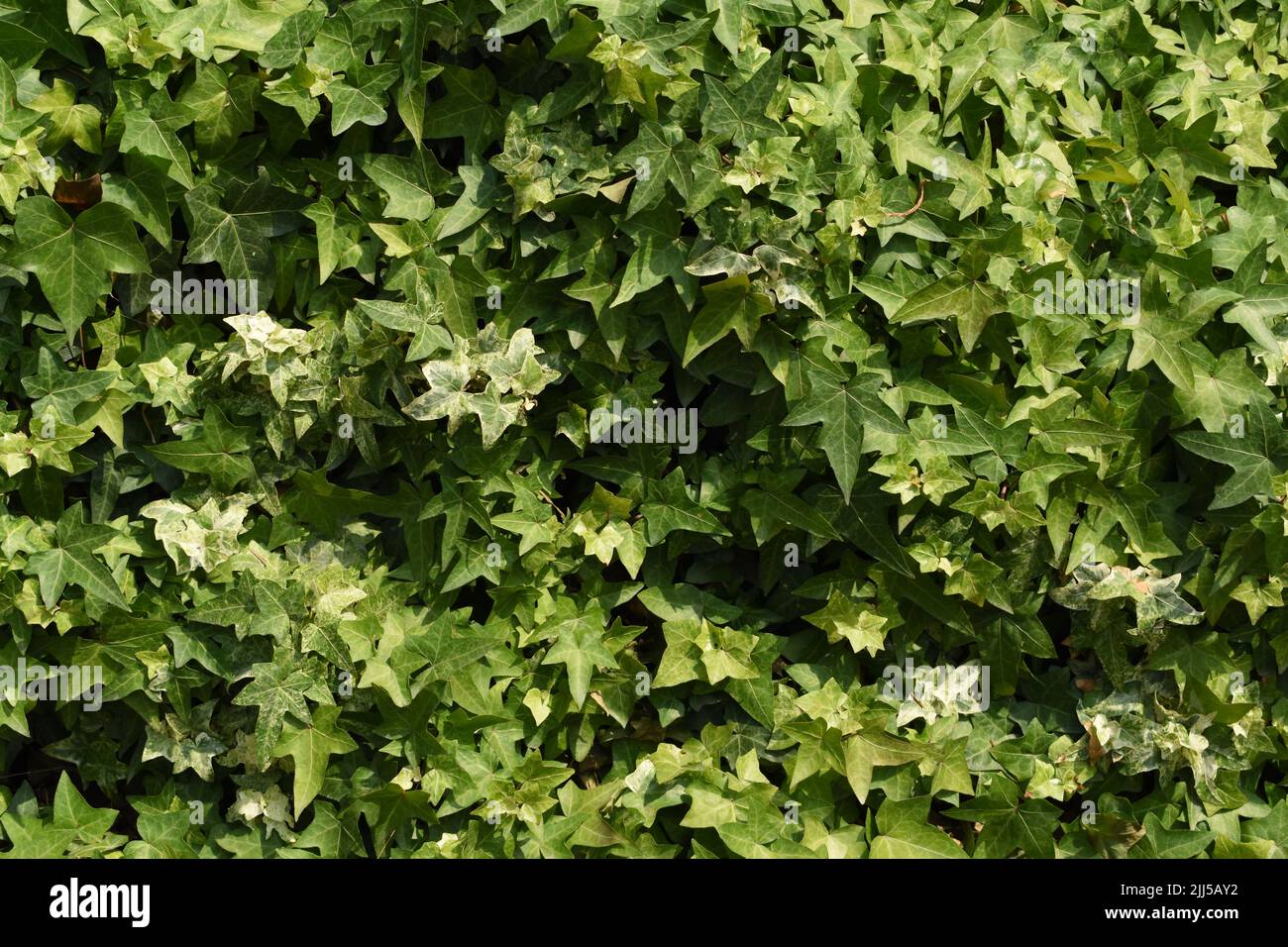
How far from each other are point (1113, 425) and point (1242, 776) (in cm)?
126

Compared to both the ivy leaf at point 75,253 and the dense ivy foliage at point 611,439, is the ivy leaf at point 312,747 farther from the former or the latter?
the ivy leaf at point 75,253

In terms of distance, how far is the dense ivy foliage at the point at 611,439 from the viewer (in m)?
3.34

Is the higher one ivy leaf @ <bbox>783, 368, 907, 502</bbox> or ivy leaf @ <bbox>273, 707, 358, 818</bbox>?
ivy leaf @ <bbox>783, 368, 907, 502</bbox>

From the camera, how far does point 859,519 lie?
3475 millimetres

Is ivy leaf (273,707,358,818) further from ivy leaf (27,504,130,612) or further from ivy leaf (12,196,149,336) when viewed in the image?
ivy leaf (12,196,149,336)

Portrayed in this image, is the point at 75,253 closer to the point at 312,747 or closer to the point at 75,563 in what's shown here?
the point at 75,563

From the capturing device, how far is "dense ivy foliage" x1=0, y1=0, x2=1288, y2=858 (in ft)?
11.0

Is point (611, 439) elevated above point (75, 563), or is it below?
above

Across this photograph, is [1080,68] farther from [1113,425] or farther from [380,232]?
[380,232]

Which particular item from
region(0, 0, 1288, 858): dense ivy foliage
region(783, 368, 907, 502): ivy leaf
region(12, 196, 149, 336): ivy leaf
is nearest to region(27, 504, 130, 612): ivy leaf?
region(0, 0, 1288, 858): dense ivy foliage

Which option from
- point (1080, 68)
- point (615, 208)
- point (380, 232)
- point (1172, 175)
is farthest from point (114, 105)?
point (1172, 175)

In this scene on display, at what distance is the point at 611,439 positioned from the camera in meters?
3.50

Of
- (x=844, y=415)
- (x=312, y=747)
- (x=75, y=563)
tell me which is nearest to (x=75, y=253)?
(x=75, y=563)

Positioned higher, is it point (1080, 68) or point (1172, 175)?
point (1080, 68)
